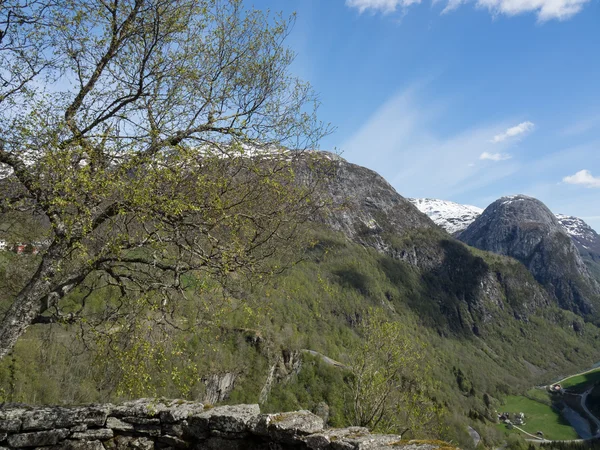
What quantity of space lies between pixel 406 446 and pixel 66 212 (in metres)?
8.57

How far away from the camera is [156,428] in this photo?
934 centimetres

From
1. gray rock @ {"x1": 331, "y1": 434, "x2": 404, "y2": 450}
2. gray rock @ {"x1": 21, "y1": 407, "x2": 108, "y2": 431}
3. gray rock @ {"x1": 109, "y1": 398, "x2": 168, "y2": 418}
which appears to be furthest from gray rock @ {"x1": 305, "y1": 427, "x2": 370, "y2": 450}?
gray rock @ {"x1": 21, "y1": 407, "x2": 108, "y2": 431}

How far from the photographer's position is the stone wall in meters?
8.17

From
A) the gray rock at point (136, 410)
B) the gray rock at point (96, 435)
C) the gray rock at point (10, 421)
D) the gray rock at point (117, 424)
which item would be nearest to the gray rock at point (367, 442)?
the gray rock at point (136, 410)

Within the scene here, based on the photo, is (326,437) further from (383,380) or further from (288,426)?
(383,380)

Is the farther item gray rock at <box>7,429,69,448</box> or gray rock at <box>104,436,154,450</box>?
gray rock at <box>104,436,154,450</box>

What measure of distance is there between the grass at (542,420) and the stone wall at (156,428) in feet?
602

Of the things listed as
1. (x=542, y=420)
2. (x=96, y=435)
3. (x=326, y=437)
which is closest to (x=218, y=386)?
(x=96, y=435)

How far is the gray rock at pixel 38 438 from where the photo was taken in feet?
28.3

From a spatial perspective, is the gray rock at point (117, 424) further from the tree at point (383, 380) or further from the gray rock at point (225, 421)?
the tree at point (383, 380)

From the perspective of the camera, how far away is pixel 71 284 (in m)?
9.38

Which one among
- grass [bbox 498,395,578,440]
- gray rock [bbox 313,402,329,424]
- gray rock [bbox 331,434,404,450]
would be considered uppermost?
gray rock [bbox 331,434,404,450]

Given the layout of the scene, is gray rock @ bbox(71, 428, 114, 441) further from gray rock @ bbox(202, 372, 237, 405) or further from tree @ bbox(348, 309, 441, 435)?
gray rock @ bbox(202, 372, 237, 405)

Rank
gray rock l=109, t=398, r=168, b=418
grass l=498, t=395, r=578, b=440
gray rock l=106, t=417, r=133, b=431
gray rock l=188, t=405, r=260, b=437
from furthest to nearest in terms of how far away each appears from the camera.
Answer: grass l=498, t=395, r=578, b=440
gray rock l=109, t=398, r=168, b=418
gray rock l=106, t=417, r=133, b=431
gray rock l=188, t=405, r=260, b=437
